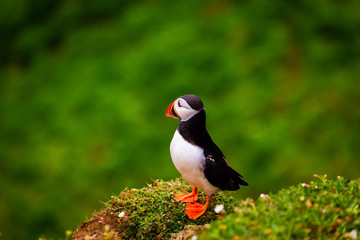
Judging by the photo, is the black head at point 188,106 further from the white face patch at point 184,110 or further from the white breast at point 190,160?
the white breast at point 190,160

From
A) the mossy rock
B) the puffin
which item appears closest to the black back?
the puffin

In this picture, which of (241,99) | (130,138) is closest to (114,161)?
(130,138)

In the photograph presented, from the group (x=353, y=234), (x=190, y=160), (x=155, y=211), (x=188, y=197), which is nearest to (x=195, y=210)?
(x=188, y=197)

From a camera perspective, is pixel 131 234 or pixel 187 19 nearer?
pixel 131 234

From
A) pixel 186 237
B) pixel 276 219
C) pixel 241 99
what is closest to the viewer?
pixel 276 219

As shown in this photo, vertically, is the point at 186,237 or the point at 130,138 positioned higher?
the point at 130,138

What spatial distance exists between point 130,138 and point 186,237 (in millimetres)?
3151

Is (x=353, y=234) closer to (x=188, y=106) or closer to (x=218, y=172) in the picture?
(x=218, y=172)

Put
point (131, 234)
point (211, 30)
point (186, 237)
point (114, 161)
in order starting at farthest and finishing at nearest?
point (211, 30), point (114, 161), point (131, 234), point (186, 237)

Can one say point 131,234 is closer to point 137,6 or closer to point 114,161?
point 114,161

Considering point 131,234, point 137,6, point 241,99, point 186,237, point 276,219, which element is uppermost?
point 137,6

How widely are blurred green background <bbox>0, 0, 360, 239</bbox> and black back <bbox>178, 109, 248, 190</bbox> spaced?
2.04 m

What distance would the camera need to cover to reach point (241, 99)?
6906 mm

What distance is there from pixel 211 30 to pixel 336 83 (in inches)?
84.0
